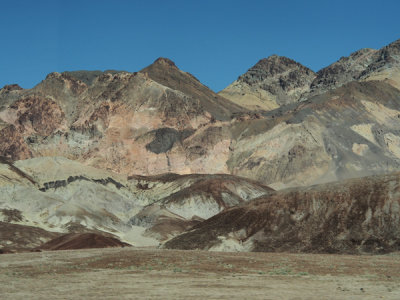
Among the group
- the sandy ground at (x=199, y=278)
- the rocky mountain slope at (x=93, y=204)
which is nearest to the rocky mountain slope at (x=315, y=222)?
the sandy ground at (x=199, y=278)

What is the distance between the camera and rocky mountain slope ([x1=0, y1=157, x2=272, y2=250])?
152 metres

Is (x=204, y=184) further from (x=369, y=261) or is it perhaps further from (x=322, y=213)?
(x=369, y=261)

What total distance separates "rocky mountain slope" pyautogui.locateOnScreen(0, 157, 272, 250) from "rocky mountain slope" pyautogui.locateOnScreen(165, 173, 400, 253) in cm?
5852

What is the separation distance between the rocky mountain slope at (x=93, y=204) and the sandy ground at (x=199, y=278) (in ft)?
270

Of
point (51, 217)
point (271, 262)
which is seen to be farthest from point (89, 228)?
point (271, 262)

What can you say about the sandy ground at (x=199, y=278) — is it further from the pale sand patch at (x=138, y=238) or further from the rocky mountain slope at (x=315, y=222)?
the pale sand patch at (x=138, y=238)

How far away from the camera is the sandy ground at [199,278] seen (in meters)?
31.3

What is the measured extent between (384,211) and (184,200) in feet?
382

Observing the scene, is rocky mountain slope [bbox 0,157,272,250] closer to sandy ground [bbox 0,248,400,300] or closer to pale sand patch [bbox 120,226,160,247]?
pale sand patch [bbox 120,226,160,247]

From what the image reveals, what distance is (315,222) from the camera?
73.7 meters

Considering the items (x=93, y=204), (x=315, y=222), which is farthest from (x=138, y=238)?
(x=315, y=222)

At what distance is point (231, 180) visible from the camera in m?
198

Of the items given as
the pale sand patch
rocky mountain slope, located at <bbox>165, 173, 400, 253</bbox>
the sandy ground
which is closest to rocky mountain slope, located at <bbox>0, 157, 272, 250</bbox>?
the pale sand patch

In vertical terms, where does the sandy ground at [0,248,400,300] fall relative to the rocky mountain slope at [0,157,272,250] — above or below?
below
